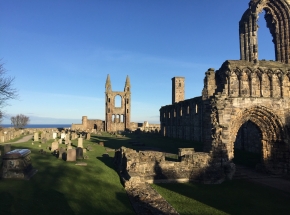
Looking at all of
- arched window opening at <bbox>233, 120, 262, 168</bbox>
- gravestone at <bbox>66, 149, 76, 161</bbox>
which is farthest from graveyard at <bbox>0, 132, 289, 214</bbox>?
arched window opening at <bbox>233, 120, 262, 168</bbox>

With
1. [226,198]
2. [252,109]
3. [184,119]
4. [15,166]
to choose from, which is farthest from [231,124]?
[184,119]

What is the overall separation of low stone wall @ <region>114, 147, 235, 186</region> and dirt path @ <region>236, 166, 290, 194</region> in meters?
1.33

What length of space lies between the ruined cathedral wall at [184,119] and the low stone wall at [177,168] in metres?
18.0

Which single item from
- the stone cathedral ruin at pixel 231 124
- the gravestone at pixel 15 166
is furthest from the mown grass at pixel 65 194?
the stone cathedral ruin at pixel 231 124

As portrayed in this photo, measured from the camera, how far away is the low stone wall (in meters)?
12.0

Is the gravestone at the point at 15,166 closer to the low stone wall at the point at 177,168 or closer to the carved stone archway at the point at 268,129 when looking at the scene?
the low stone wall at the point at 177,168

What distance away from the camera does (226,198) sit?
9.84m

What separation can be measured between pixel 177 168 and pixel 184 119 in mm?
24082

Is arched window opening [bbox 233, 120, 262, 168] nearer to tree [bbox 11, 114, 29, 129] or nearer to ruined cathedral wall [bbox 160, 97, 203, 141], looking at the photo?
ruined cathedral wall [bbox 160, 97, 203, 141]

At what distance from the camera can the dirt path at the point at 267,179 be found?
11.7 meters

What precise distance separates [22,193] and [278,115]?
44.8ft

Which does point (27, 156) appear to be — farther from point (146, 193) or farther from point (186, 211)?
point (186, 211)

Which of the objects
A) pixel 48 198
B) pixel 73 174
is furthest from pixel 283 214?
pixel 73 174

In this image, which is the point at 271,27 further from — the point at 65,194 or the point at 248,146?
the point at 65,194
